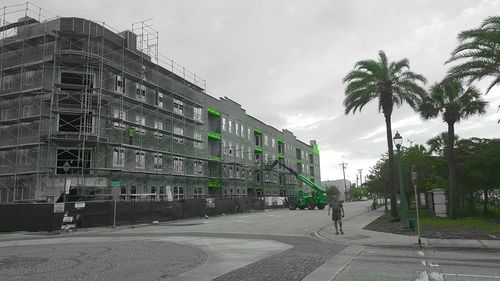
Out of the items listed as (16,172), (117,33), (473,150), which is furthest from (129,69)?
(473,150)

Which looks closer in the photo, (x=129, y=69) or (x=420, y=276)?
(x=420, y=276)

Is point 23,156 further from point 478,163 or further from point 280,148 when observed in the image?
point 280,148

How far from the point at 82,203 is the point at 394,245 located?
66.7 feet

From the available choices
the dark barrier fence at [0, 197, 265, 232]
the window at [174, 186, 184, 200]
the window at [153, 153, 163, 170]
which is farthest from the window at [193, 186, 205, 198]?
the window at [153, 153, 163, 170]

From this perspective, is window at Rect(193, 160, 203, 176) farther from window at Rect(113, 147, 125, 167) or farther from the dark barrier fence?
window at Rect(113, 147, 125, 167)

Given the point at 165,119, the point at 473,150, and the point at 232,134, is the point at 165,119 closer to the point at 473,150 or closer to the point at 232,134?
the point at 232,134

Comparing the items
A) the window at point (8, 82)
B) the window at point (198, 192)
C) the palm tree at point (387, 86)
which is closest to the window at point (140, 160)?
the window at point (198, 192)

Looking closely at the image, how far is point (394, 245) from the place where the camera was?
1537 centimetres

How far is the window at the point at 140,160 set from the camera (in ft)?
122

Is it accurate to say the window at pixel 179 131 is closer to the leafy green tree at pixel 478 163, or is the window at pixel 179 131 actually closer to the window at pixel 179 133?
the window at pixel 179 133

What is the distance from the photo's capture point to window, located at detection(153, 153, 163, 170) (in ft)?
129

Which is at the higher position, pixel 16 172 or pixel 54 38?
pixel 54 38

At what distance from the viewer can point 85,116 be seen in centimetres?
3198

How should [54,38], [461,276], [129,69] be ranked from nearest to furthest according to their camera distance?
[461,276]
[54,38]
[129,69]
